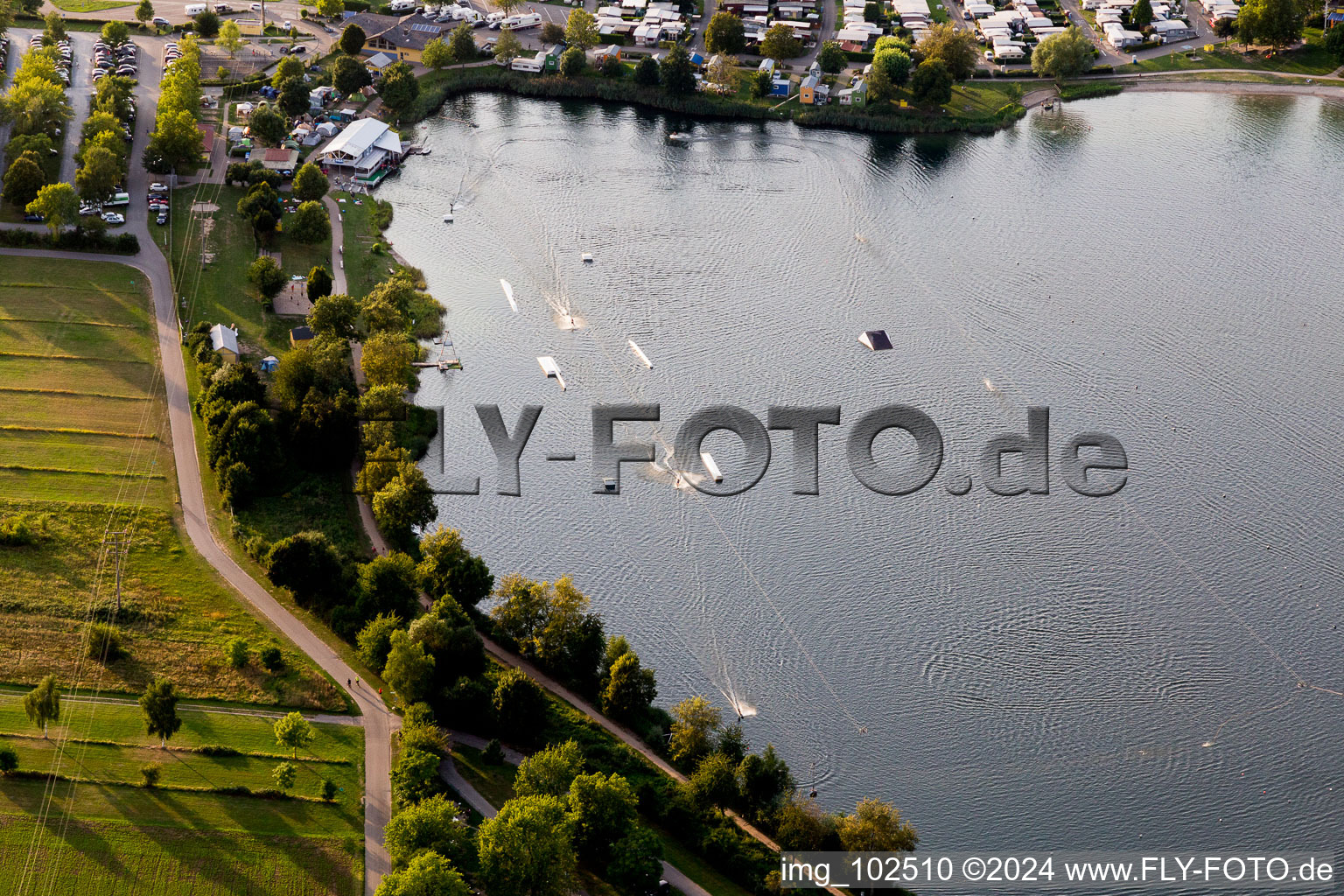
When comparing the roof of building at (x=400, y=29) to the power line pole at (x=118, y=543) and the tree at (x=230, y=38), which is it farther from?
the power line pole at (x=118, y=543)

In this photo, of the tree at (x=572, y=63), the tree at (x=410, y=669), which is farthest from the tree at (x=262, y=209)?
the tree at (x=410, y=669)

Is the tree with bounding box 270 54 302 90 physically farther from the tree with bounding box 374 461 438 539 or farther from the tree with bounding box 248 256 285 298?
the tree with bounding box 374 461 438 539

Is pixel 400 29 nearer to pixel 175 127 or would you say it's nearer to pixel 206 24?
pixel 206 24

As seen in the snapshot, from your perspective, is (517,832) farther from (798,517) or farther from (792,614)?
(798,517)

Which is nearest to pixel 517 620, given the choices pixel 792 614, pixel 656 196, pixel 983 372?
pixel 792 614

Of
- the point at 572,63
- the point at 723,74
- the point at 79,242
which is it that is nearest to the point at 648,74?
the point at 723,74
